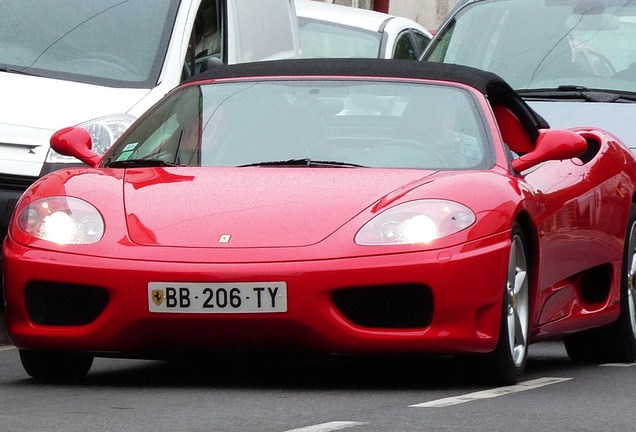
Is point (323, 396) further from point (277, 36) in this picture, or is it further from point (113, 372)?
point (277, 36)

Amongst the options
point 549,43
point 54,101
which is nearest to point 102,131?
point 54,101

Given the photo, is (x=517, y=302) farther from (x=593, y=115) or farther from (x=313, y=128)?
(x=593, y=115)

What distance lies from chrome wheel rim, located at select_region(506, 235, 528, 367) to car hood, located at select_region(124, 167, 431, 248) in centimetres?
46

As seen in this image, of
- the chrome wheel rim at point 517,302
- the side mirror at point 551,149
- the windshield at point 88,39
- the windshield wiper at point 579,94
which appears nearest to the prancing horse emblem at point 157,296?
the chrome wheel rim at point 517,302

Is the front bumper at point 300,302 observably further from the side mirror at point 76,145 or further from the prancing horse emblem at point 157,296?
the side mirror at point 76,145

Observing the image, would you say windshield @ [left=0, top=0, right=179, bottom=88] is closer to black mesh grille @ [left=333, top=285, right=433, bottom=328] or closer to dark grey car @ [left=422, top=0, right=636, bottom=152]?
dark grey car @ [left=422, top=0, right=636, bottom=152]

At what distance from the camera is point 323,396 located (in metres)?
7.07

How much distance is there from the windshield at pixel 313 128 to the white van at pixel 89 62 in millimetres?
1434

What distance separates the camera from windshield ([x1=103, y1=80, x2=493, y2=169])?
318 inches

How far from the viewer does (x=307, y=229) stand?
7301mm

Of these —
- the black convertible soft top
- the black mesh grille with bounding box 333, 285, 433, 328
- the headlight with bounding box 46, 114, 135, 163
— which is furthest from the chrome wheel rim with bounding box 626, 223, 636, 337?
the headlight with bounding box 46, 114, 135, 163

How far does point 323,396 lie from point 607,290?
2373 millimetres

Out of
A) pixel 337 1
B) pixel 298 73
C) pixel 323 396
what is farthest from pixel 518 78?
pixel 337 1

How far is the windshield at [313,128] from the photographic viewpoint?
808cm
